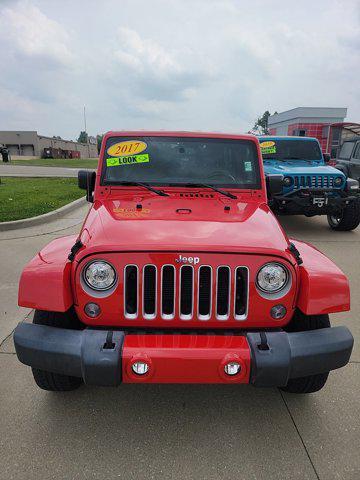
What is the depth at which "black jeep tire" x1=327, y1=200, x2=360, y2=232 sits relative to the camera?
748cm

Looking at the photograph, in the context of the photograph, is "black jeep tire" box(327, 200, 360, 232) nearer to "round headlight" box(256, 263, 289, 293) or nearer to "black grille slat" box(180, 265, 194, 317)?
"round headlight" box(256, 263, 289, 293)

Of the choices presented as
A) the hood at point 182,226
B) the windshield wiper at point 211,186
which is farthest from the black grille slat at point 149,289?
the windshield wiper at point 211,186

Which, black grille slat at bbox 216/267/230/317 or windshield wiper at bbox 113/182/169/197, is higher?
windshield wiper at bbox 113/182/169/197

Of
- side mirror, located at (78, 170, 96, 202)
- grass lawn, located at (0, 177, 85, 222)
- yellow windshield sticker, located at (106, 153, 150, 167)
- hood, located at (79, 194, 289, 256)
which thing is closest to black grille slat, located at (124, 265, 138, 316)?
hood, located at (79, 194, 289, 256)

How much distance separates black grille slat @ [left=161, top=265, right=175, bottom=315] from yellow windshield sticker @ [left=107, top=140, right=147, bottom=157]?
61.7 inches

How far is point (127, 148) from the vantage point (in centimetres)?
343

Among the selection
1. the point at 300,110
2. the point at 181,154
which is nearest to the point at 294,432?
the point at 181,154

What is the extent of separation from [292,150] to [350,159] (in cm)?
366

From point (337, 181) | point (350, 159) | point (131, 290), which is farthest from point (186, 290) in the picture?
point (350, 159)

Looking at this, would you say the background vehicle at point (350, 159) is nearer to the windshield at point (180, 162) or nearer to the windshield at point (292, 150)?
the windshield at point (292, 150)

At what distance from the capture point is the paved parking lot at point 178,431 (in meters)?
2.13

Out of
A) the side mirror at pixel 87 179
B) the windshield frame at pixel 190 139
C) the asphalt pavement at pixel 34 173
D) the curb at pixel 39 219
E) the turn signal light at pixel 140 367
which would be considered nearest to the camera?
the turn signal light at pixel 140 367

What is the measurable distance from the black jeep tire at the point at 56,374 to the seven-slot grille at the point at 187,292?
1.58ft

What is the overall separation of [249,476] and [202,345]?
745 millimetres
